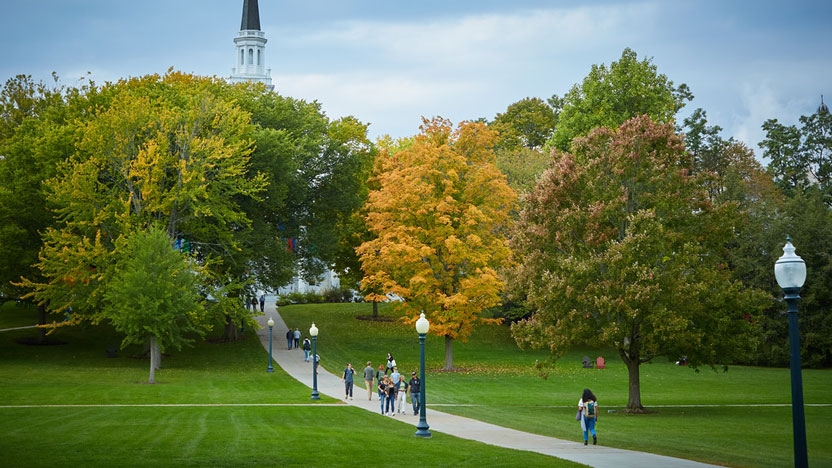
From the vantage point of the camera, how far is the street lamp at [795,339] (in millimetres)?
11898

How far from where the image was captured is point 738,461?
20141mm

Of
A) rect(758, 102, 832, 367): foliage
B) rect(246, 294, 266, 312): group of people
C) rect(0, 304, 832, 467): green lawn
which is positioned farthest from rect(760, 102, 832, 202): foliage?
rect(246, 294, 266, 312): group of people

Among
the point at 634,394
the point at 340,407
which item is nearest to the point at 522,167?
the point at 634,394

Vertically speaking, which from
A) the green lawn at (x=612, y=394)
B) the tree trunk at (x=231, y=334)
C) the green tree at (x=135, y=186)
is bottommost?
the green lawn at (x=612, y=394)

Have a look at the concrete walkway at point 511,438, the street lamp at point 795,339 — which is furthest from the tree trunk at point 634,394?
the street lamp at point 795,339

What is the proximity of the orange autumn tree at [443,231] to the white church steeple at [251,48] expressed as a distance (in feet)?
252

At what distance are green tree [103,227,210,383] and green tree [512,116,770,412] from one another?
17.5 metres

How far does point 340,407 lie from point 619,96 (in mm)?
37724

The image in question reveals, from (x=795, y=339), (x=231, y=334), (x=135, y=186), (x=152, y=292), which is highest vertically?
(x=135, y=186)

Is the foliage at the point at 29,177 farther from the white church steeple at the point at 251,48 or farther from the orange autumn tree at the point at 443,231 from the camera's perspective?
the white church steeple at the point at 251,48

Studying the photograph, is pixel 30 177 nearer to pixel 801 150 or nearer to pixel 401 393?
pixel 401 393

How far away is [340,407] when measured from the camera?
33.7 m

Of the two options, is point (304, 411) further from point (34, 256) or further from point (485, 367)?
point (34, 256)

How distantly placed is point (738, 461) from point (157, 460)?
40.9 feet
